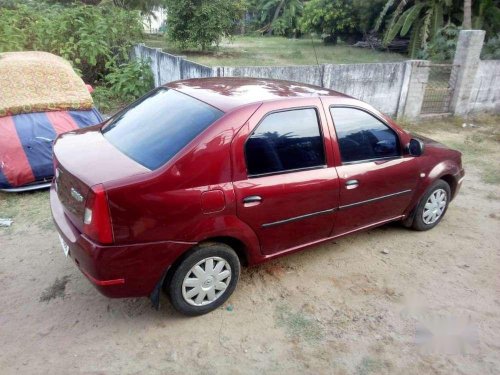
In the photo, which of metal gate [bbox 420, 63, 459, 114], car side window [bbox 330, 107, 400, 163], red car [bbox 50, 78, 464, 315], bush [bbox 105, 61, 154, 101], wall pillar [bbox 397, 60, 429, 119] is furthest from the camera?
metal gate [bbox 420, 63, 459, 114]

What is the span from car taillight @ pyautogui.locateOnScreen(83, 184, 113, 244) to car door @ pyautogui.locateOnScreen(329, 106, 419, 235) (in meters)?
1.91

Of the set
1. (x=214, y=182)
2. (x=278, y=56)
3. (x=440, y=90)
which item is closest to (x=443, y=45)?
(x=440, y=90)

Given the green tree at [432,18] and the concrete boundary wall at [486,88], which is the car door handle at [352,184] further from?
the green tree at [432,18]

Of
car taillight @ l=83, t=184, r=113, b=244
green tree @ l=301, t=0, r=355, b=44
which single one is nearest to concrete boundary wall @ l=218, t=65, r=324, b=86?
car taillight @ l=83, t=184, r=113, b=244

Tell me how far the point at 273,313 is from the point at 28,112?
4.03m

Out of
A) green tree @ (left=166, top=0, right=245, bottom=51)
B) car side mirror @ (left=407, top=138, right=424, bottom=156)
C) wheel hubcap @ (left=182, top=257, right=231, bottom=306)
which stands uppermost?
green tree @ (left=166, top=0, right=245, bottom=51)

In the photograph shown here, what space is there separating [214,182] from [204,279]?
0.75m

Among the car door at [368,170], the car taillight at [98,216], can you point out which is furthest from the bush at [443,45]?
the car taillight at [98,216]

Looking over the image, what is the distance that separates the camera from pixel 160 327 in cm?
306

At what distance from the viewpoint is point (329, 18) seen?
70.7 feet

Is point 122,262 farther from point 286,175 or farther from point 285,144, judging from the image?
point 285,144

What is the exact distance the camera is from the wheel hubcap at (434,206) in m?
4.47

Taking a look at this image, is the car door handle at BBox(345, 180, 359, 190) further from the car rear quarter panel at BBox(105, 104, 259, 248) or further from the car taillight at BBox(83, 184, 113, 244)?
the car taillight at BBox(83, 184, 113, 244)

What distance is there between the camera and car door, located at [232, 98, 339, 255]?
299 centimetres
